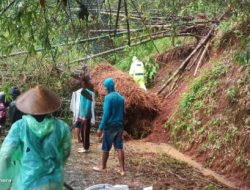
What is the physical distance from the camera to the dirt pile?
13.5 meters

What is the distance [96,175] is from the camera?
8.99m

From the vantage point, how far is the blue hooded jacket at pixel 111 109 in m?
8.92

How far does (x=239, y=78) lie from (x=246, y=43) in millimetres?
4832

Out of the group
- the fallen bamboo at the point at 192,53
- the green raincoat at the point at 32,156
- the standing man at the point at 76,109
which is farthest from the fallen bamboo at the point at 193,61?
the green raincoat at the point at 32,156

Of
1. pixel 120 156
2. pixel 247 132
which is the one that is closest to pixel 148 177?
pixel 120 156

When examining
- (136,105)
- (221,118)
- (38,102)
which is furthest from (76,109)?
(38,102)

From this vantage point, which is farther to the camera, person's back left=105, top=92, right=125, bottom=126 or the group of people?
person's back left=105, top=92, right=125, bottom=126

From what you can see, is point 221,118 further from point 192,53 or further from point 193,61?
point 192,53

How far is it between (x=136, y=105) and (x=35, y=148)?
357 inches

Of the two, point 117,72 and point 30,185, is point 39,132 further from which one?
point 117,72

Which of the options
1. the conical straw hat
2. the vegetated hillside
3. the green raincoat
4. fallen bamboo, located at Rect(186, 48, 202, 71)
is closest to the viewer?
the green raincoat

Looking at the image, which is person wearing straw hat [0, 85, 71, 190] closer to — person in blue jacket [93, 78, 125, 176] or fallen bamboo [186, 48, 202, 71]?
person in blue jacket [93, 78, 125, 176]

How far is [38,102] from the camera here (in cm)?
470

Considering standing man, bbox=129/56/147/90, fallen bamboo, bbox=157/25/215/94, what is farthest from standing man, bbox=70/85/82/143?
standing man, bbox=129/56/147/90
